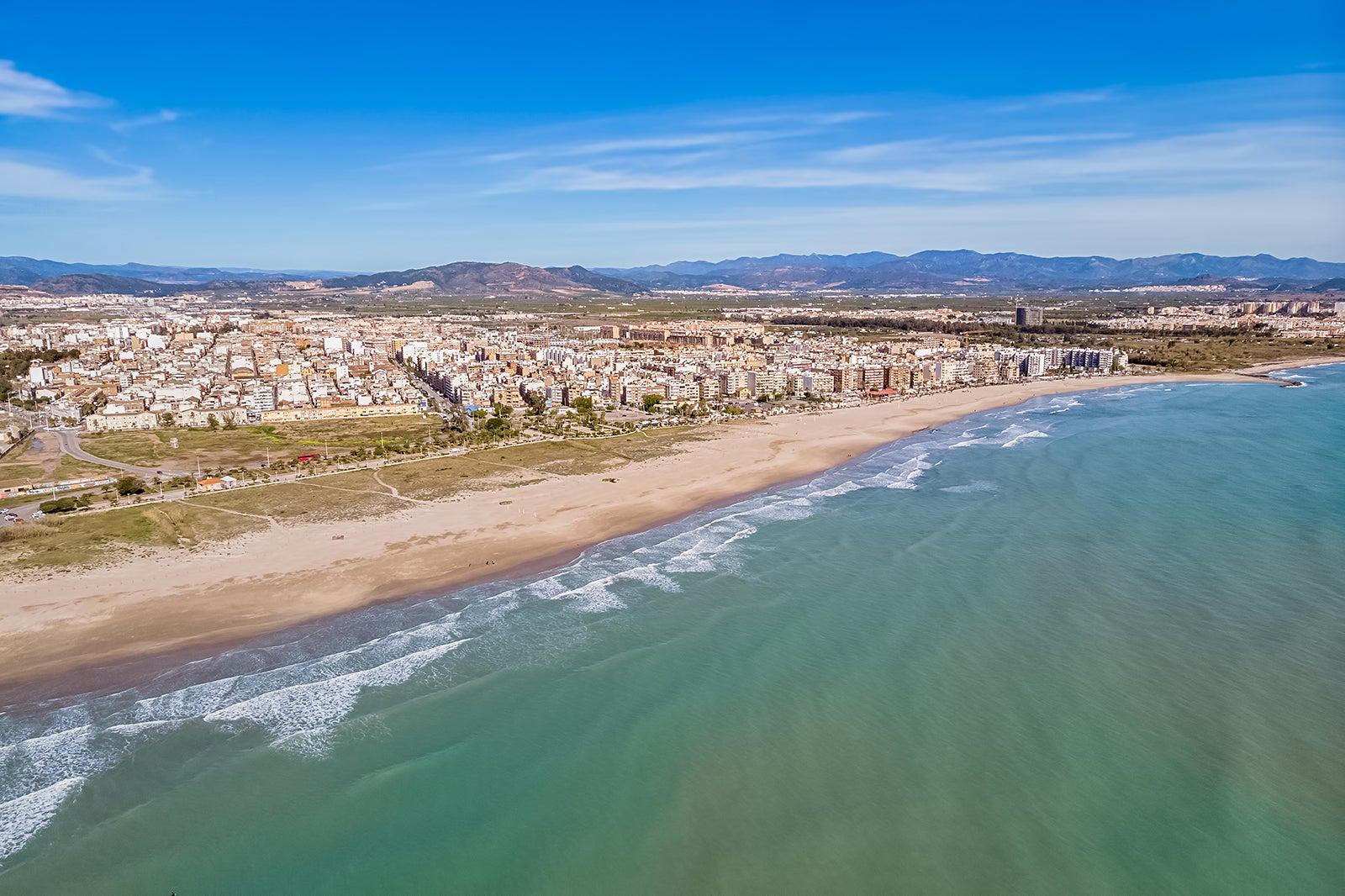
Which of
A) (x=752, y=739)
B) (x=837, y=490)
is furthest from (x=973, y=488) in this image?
(x=752, y=739)

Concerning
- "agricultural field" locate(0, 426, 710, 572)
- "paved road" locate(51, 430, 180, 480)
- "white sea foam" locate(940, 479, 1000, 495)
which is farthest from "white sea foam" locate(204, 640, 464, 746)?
"paved road" locate(51, 430, 180, 480)

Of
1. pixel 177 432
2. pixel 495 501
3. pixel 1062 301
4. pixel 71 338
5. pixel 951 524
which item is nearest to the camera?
pixel 951 524

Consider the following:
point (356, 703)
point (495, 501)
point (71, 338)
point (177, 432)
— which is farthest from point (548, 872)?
point (71, 338)

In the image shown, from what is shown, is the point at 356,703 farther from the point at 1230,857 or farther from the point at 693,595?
the point at 1230,857

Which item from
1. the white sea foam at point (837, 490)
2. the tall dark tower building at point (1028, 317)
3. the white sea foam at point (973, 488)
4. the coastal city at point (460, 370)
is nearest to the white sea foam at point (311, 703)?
the white sea foam at point (837, 490)

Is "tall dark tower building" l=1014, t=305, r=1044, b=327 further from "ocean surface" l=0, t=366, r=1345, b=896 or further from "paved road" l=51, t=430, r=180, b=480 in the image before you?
"paved road" l=51, t=430, r=180, b=480

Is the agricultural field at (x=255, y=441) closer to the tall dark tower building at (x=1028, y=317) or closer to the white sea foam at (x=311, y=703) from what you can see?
the white sea foam at (x=311, y=703)
